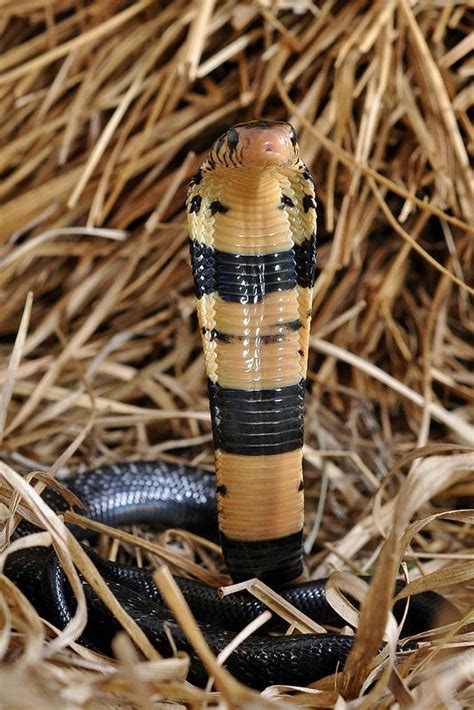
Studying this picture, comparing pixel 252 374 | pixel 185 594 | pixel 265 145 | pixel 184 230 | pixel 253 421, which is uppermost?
pixel 184 230

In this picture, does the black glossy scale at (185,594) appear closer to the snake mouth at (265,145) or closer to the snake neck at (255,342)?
the snake neck at (255,342)

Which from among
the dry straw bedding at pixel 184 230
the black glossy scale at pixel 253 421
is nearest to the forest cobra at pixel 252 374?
the black glossy scale at pixel 253 421

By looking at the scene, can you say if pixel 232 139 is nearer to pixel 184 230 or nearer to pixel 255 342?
pixel 255 342

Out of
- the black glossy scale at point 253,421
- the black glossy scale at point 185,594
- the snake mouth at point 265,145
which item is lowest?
the black glossy scale at point 185,594

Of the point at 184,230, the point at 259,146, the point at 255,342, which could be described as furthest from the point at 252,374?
the point at 184,230

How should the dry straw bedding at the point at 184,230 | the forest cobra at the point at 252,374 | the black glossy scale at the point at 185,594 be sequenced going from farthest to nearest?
1. the dry straw bedding at the point at 184,230
2. the forest cobra at the point at 252,374
3. the black glossy scale at the point at 185,594

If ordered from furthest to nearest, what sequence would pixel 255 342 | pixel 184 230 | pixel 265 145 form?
pixel 184 230 < pixel 255 342 < pixel 265 145

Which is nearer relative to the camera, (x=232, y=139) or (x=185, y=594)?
(x=232, y=139)
